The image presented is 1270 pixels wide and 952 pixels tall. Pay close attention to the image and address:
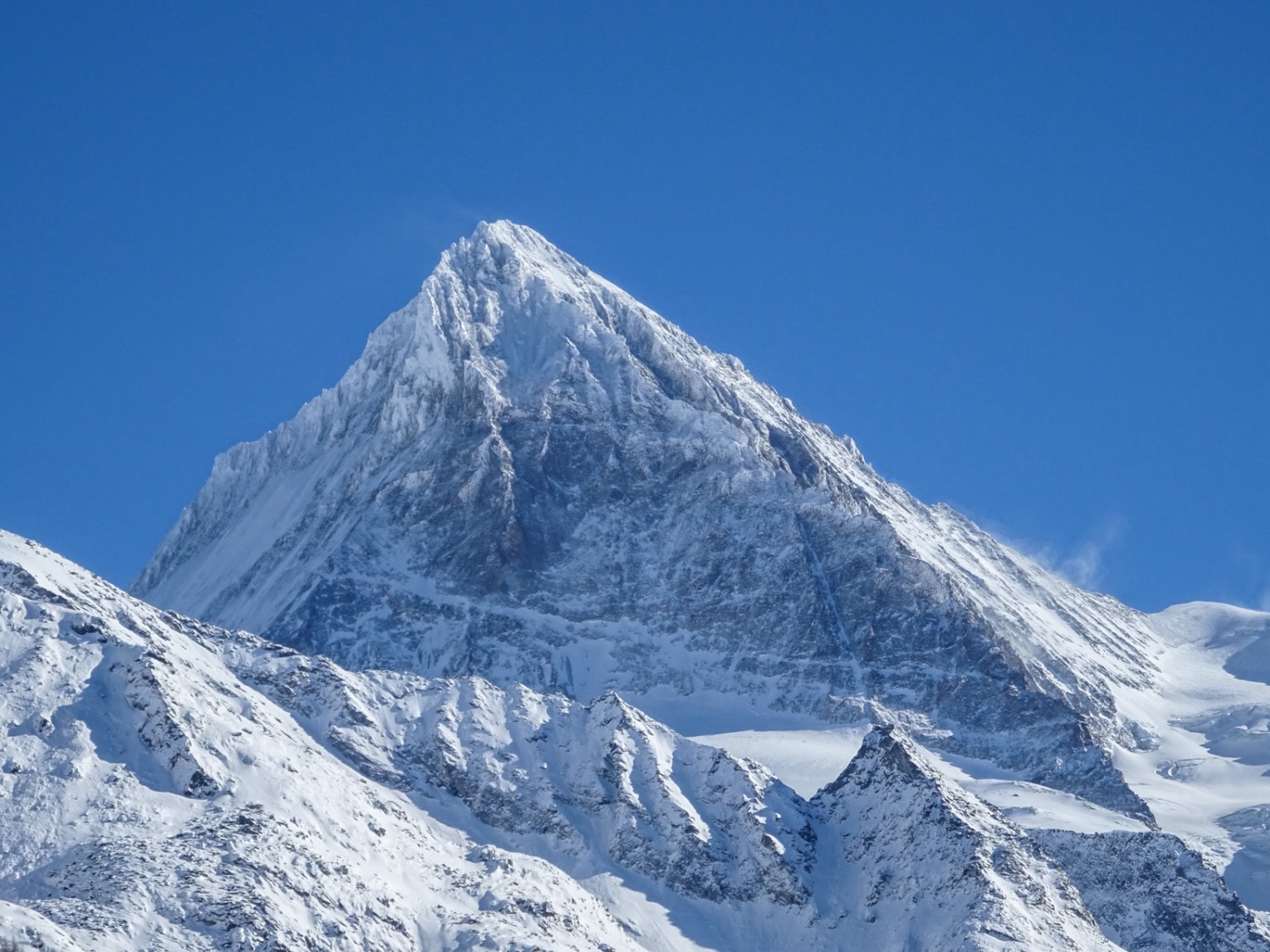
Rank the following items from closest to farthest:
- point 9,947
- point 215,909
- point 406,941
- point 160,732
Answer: point 9,947 → point 215,909 → point 406,941 → point 160,732

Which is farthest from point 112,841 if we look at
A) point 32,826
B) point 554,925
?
point 554,925

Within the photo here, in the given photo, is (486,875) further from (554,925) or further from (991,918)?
(991,918)

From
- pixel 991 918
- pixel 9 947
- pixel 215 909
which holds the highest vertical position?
pixel 991 918

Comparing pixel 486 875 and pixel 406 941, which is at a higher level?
pixel 486 875

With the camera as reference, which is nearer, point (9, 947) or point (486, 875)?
→ point (9, 947)

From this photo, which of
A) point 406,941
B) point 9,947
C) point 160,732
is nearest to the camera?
point 9,947

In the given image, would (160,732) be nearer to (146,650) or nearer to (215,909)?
(146,650)
